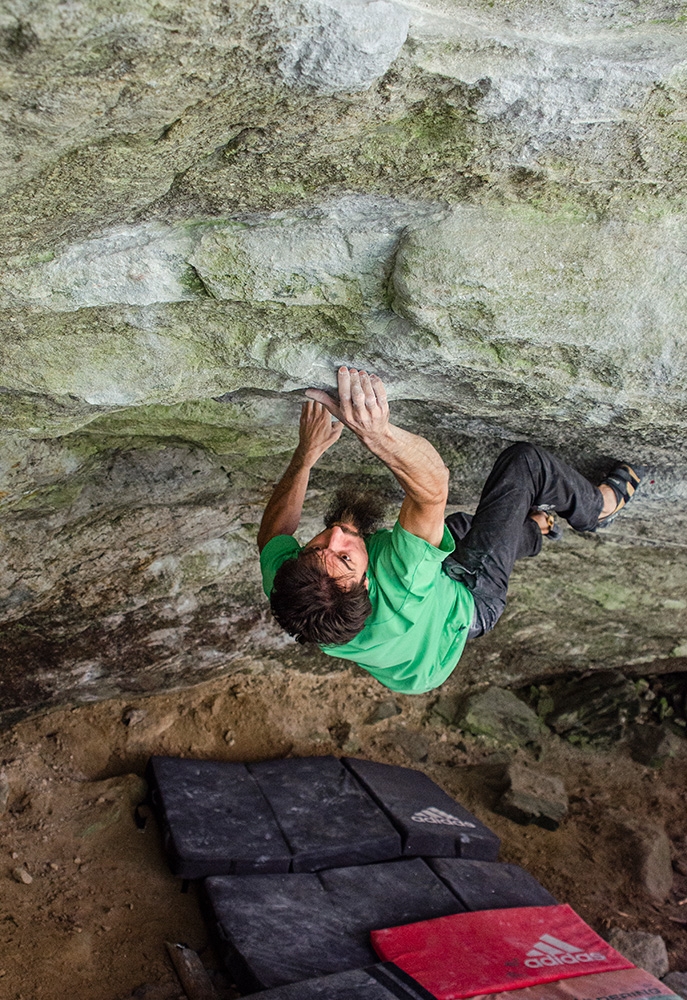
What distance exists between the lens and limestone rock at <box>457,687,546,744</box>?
664 centimetres

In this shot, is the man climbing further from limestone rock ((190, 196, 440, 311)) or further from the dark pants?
limestone rock ((190, 196, 440, 311))

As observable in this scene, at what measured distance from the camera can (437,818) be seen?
17.5 ft

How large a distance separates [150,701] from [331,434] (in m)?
3.29

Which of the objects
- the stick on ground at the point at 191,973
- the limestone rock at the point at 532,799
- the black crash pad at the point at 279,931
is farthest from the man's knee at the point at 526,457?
the limestone rock at the point at 532,799

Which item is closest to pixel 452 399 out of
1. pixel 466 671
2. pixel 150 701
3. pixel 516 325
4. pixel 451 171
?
pixel 516 325

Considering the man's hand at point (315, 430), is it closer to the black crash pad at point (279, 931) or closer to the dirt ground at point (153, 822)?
the black crash pad at point (279, 931)

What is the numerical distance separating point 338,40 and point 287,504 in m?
2.04

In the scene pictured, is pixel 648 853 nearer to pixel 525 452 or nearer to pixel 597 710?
pixel 597 710

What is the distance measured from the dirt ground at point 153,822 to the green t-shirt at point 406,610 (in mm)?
1992

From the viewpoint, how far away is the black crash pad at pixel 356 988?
12.0ft

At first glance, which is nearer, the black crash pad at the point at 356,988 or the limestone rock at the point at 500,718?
the black crash pad at the point at 356,988

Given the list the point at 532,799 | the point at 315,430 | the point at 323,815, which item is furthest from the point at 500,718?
the point at 315,430

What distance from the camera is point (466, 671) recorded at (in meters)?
6.70

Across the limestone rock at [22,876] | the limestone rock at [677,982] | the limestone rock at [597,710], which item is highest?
the limestone rock at [597,710]
